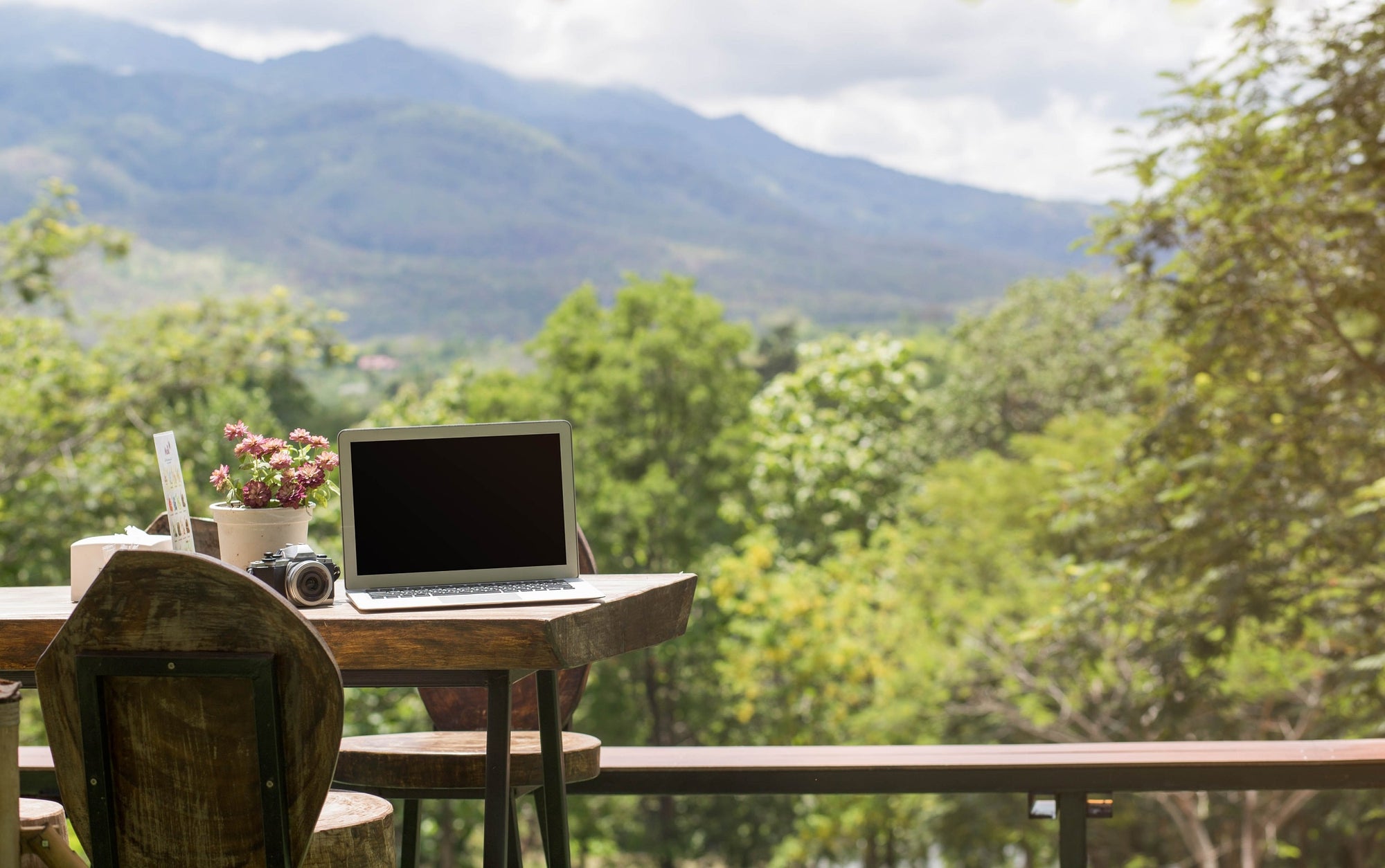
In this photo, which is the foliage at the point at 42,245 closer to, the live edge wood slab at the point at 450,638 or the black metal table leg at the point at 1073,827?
the live edge wood slab at the point at 450,638

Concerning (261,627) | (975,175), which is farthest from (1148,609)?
(975,175)

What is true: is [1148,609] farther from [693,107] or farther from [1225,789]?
[693,107]

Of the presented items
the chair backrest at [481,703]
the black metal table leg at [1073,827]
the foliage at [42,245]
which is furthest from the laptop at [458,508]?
the foliage at [42,245]

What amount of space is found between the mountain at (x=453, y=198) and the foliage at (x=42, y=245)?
44199mm

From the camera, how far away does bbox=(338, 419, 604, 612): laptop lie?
1602 mm

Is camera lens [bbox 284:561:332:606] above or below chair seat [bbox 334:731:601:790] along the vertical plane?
above

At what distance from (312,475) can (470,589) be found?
26 centimetres

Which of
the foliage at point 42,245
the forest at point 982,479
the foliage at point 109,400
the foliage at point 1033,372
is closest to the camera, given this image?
the forest at point 982,479

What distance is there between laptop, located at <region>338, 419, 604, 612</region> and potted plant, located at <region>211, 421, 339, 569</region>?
2.2 inches

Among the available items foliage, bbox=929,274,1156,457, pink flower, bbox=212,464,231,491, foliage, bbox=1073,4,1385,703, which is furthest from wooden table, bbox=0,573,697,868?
foliage, bbox=929,274,1156,457

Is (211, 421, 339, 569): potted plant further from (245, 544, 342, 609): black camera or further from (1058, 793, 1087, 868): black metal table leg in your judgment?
(1058, 793, 1087, 868): black metal table leg

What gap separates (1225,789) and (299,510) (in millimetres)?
1487

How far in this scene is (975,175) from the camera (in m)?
86.5

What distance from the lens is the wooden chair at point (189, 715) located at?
1.11 m
